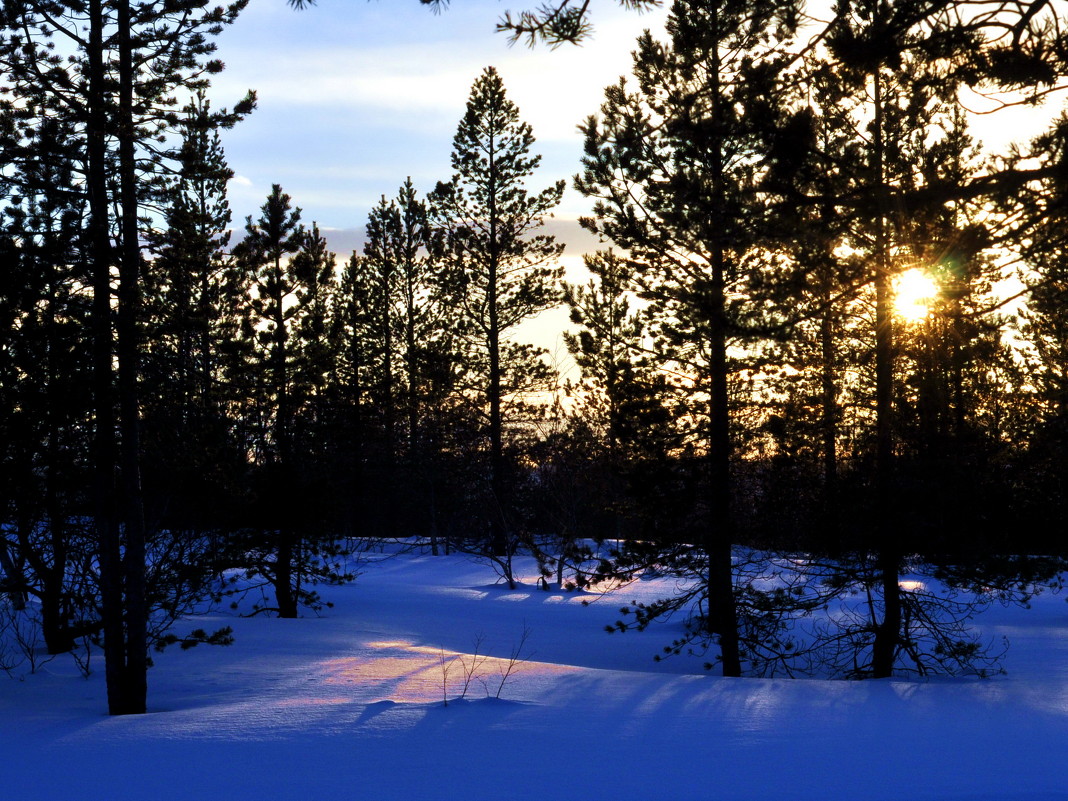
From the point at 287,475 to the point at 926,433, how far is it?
12.5 meters

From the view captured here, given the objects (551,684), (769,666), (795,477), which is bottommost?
(769,666)

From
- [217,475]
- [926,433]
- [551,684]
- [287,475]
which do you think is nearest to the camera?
[551,684]

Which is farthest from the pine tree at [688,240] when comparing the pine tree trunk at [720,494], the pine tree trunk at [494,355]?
the pine tree trunk at [494,355]

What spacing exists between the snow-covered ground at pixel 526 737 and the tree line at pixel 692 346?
88.7 inches

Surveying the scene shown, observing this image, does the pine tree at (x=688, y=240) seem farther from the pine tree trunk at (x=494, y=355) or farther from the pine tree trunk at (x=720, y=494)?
the pine tree trunk at (x=494, y=355)

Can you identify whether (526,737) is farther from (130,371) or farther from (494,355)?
(494,355)

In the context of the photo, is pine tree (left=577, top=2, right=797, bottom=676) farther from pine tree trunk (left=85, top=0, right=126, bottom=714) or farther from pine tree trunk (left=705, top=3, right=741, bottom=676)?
pine tree trunk (left=85, top=0, right=126, bottom=714)

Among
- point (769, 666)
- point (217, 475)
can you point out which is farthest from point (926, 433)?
point (217, 475)

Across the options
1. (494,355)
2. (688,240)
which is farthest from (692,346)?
(494,355)

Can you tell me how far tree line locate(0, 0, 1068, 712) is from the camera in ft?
21.7

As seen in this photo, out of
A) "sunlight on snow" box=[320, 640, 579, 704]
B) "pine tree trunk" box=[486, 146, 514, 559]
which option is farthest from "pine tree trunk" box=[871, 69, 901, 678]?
"pine tree trunk" box=[486, 146, 514, 559]

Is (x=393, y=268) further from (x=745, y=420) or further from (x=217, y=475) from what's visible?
(x=217, y=475)

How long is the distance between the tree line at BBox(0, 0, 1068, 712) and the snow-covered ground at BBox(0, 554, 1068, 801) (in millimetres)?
2253

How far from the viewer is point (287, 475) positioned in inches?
750
